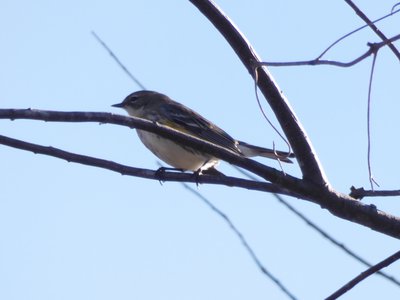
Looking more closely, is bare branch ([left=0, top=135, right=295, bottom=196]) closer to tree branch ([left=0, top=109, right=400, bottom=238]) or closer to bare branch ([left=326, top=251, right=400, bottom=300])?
tree branch ([left=0, top=109, right=400, bottom=238])

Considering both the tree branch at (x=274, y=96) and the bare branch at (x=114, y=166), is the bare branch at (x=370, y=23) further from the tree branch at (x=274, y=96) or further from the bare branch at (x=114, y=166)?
the bare branch at (x=114, y=166)

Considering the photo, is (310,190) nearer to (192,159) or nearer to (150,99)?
(192,159)

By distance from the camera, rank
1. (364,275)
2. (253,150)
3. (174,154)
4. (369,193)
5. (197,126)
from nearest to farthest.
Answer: (364,275), (369,193), (174,154), (253,150), (197,126)

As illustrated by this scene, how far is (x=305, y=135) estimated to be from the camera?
3.66m

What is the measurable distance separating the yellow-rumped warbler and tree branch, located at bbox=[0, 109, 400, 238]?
460 cm

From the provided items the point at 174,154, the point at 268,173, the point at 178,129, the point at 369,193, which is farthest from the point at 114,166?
the point at 178,129

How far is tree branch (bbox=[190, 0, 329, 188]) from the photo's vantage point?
3434 mm

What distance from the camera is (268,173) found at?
3502 mm

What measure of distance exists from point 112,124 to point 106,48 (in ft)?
5.82

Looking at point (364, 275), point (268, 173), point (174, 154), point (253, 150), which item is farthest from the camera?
point (253, 150)

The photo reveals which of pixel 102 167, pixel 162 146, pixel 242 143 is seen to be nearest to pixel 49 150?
pixel 102 167

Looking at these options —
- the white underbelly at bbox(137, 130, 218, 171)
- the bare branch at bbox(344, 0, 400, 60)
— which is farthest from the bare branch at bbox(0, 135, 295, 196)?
the white underbelly at bbox(137, 130, 218, 171)

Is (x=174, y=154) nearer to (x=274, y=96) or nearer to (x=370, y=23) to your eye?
(x=274, y=96)

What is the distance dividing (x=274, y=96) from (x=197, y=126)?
691 centimetres
